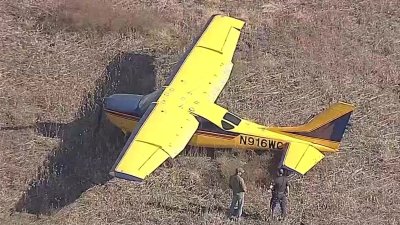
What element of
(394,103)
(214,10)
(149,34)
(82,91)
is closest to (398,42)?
→ (394,103)

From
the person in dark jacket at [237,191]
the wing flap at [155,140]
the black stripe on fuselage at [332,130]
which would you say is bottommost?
the person in dark jacket at [237,191]

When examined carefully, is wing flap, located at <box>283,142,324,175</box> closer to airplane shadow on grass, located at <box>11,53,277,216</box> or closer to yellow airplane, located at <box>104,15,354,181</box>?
yellow airplane, located at <box>104,15,354,181</box>

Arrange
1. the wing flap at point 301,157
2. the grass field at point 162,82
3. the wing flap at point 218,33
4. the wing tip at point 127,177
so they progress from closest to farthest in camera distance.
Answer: the wing tip at point 127,177, the wing flap at point 301,157, the grass field at point 162,82, the wing flap at point 218,33

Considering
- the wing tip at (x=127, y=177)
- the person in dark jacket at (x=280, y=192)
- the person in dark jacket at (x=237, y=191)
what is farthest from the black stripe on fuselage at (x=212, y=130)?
the wing tip at (x=127, y=177)

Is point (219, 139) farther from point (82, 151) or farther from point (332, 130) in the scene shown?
point (82, 151)

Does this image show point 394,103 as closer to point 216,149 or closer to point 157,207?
point 216,149

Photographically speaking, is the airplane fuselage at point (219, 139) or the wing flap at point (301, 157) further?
the airplane fuselage at point (219, 139)

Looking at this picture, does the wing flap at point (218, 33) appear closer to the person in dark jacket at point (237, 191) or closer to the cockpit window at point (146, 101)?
the cockpit window at point (146, 101)
